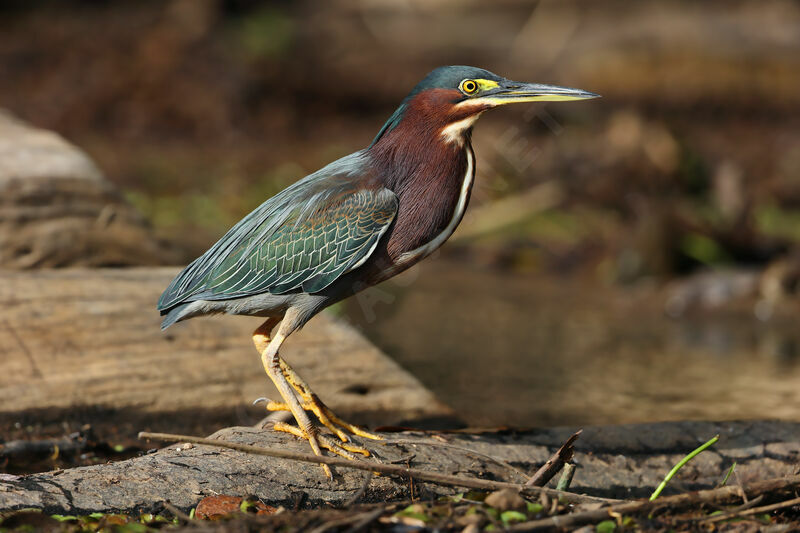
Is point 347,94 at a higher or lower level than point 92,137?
higher

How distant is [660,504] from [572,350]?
4.10m

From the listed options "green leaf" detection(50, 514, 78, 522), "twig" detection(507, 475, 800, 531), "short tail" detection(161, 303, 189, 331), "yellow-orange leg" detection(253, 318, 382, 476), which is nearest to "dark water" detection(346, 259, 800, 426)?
"yellow-orange leg" detection(253, 318, 382, 476)

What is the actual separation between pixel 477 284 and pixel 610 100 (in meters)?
6.67

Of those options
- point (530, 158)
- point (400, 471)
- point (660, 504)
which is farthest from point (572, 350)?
point (400, 471)

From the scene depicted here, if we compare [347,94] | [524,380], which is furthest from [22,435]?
[347,94]

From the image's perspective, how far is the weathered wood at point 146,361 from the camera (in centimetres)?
470

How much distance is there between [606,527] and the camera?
300cm

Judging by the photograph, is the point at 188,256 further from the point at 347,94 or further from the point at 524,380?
the point at 347,94

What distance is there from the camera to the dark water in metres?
5.86

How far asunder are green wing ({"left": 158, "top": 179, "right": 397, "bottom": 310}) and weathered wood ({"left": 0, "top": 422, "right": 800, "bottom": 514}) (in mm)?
607

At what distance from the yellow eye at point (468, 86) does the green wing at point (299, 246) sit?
50 cm

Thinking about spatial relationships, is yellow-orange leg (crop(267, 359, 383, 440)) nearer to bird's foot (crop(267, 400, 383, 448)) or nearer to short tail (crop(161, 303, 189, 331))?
bird's foot (crop(267, 400, 383, 448))

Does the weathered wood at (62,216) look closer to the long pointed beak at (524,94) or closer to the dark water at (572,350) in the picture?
the dark water at (572,350)

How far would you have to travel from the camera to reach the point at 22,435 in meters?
4.50
